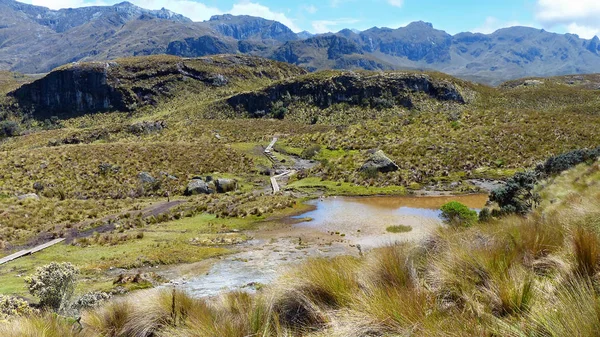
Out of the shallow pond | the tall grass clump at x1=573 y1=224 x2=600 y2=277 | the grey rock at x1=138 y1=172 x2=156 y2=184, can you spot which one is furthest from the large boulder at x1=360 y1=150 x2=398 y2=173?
the tall grass clump at x1=573 y1=224 x2=600 y2=277

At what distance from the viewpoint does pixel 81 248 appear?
19.6 m

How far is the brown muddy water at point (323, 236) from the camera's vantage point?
13508mm

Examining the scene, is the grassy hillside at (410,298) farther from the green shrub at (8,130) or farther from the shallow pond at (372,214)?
the green shrub at (8,130)

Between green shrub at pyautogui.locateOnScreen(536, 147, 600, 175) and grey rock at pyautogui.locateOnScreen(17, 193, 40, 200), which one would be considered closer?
green shrub at pyautogui.locateOnScreen(536, 147, 600, 175)

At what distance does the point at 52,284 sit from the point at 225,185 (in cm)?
2751

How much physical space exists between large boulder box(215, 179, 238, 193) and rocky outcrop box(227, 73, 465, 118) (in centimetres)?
5715

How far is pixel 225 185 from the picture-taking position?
3709 cm

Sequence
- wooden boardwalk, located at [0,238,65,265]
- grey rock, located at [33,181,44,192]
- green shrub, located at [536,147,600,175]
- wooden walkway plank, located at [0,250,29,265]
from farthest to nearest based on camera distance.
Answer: grey rock, located at [33,181,44,192]
green shrub, located at [536,147,600,175]
wooden boardwalk, located at [0,238,65,265]
wooden walkway plank, located at [0,250,29,265]

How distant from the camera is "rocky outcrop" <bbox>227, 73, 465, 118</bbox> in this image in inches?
3639

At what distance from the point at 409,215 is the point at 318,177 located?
1461 cm

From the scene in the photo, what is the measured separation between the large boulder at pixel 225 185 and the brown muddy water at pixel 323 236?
9846mm

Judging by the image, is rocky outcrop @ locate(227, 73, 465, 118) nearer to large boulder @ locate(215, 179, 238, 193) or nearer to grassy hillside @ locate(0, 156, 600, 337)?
large boulder @ locate(215, 179, 238, 193)

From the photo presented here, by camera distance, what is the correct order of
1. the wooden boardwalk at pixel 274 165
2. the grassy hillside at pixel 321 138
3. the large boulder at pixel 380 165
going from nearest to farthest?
1. the wooden boardwalk at pixel 274 165
2. the grassy hillside at pixel 321 138
3. the large boulder at pixel 380 165

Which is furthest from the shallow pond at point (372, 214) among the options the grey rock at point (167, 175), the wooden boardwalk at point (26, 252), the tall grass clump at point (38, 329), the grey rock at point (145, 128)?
the grey rock at point (145, 128)
